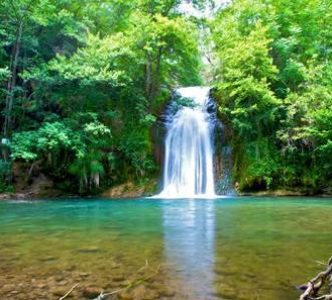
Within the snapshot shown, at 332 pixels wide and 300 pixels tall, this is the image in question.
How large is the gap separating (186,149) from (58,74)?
6.23 m

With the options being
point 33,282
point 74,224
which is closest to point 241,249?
point 33,282

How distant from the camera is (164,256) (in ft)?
14.2

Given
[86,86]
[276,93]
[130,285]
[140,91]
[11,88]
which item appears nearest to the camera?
[130,285]

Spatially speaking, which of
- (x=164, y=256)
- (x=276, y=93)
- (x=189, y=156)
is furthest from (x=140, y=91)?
(x=164, y=256)

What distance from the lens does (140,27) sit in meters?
15.6

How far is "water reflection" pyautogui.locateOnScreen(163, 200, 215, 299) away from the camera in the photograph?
3.28m

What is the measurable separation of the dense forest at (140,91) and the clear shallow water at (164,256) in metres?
7.56

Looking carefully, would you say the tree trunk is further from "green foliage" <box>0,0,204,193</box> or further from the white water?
the white water

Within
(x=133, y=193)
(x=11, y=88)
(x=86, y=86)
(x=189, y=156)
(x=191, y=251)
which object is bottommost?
(x=191, y=251)

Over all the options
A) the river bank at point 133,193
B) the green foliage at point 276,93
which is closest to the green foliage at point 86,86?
the river bank at point 133,193

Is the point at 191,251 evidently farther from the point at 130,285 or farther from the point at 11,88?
the point at 11,88

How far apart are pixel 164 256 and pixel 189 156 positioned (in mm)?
Result: 12434

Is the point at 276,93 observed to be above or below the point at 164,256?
above

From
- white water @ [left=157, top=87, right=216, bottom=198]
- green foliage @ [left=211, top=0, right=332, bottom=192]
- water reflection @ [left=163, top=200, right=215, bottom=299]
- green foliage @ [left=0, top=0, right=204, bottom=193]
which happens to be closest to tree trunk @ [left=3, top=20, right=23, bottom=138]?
green foliage @ [left=0, top=0, right=204, bottom=193]
